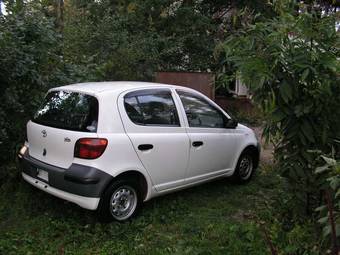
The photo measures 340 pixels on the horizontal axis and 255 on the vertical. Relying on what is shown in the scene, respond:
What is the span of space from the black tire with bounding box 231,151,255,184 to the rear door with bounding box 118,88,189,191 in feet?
4.10

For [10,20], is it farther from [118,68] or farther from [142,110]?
[118,68]

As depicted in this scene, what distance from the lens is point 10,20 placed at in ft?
19.3

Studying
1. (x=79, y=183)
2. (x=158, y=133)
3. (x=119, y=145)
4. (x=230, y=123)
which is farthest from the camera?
(x=230, y=123)

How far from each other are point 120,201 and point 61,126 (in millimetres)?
1079

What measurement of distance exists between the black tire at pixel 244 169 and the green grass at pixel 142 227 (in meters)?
0.45

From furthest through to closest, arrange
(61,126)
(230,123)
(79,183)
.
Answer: (230,123) → (61,126) → (79,183)

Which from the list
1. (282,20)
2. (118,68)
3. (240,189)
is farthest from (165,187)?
(118,68)

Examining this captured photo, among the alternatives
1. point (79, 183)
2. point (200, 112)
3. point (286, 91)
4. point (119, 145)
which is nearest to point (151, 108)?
point (119, 145)

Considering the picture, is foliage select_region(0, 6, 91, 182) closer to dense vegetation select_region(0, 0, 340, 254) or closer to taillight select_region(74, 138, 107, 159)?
dense vegetation select_region(0, 0, 340, 254)

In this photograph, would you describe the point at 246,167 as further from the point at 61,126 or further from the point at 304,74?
the point at 61,126

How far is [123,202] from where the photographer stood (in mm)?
4719

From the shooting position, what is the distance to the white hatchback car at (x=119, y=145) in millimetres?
4367

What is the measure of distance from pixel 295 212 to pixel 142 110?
6.78 feet

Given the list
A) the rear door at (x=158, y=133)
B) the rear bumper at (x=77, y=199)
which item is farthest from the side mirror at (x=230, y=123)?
the rear bumper at (x=77, y=199)
